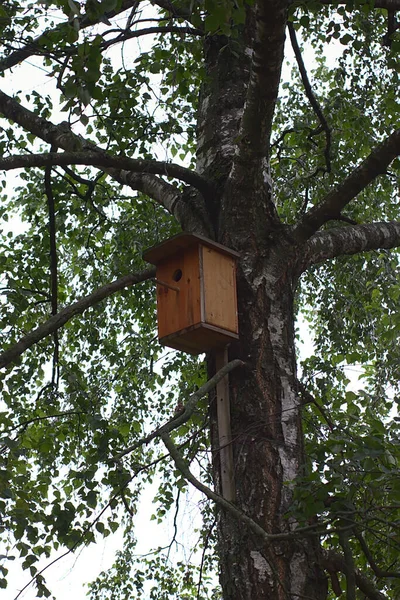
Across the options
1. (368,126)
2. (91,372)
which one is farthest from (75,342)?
(368,126)

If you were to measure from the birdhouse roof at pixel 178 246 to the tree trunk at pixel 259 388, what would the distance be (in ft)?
0.54

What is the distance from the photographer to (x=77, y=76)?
2.75m

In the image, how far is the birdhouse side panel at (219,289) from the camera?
337 centimetres

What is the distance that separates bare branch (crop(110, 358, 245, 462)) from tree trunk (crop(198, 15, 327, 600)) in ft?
0.55

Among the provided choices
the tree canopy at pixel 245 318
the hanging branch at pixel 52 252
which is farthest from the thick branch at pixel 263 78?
the hanging branch at pixel 52 252

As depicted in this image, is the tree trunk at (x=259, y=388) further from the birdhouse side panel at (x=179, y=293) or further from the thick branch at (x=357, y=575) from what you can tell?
the birdhouse side panel at (x=179, y=293)

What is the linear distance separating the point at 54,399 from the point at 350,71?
3669 millimetres

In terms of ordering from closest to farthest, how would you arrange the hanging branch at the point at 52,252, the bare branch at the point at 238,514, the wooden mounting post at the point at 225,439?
the bare branch at the point at 238,514, the wooden mounting post at the point at 225,439, the hanging branch at the point at 52,252

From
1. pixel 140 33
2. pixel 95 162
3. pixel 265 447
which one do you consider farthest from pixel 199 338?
pixel 140 33

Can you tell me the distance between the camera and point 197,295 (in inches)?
138

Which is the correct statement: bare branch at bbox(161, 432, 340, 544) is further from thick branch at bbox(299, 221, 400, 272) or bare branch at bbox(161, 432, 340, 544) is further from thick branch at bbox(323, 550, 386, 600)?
thick branch at bbox(299, 221, 400, 272)

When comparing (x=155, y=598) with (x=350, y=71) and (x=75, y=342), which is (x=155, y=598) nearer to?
(x=75, y=342)

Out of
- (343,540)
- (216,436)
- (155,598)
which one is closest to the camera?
→ (343,540)

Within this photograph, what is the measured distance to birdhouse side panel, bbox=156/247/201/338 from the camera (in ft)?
11.5
